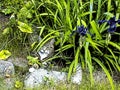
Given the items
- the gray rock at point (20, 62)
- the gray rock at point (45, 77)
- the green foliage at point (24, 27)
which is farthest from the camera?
the green foliage at point (24, 27)

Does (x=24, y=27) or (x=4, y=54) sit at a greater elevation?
(x=24, y=27)

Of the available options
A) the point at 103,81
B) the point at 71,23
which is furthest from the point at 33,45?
the point at 103,81

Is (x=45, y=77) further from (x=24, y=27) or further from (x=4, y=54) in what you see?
(x=24, y=27)

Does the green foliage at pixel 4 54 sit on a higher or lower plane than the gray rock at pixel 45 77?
higher

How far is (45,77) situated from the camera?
387 cm

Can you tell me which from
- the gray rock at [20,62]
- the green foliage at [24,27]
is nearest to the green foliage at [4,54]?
the gray rock at [20,62]

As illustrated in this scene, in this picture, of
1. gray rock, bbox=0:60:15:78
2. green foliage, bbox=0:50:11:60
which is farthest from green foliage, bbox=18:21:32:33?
gray rock, bbox=0:60:15:78

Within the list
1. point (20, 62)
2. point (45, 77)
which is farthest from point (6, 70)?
point (45, 77)

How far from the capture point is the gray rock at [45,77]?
385 centimetres

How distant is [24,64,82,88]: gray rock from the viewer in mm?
3847

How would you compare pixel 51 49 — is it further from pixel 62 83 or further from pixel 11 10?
pixel 11 10

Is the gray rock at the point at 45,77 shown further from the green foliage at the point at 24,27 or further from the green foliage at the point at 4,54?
the green foliage at the point at 24,27

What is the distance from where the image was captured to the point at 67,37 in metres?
3.97

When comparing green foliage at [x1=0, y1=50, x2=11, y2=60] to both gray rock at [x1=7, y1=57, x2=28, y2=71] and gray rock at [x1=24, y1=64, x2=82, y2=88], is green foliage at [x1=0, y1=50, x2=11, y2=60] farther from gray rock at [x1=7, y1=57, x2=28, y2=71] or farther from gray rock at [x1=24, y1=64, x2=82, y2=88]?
gray rock at [x1=24, y1=64, x2=82, y2=88]
